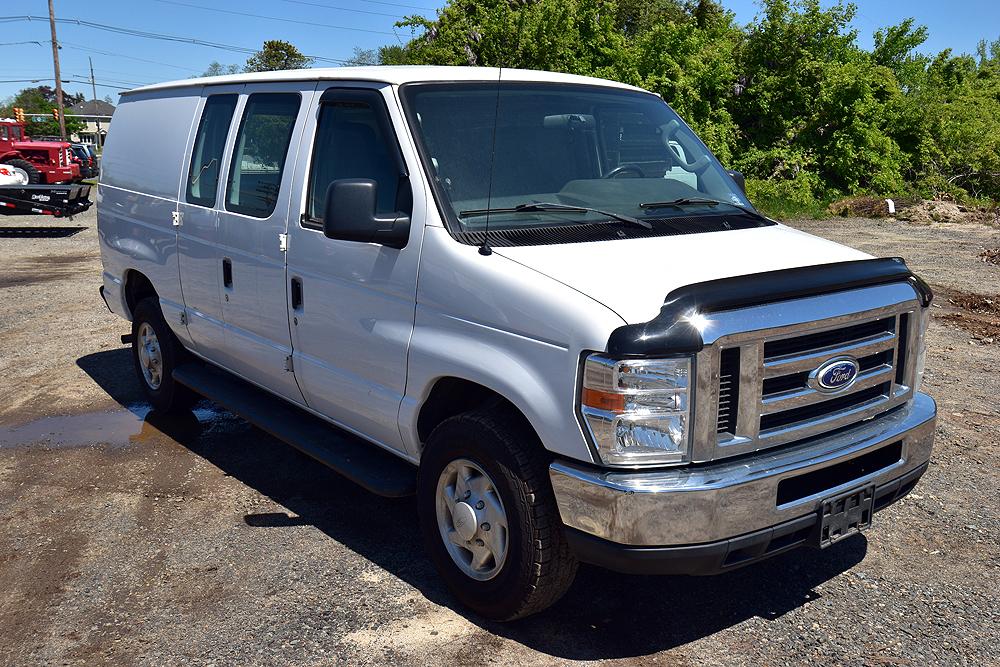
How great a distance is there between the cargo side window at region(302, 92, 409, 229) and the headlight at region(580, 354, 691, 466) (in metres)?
1.35

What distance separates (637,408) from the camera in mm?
3143

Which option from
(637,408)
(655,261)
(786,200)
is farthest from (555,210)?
(786,200)

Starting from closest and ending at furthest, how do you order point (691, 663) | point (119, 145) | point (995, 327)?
point (691, 663)
point (119, 145)
point (995, 327)

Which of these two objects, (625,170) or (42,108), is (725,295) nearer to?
(625,170)

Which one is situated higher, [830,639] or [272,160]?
[272,160]

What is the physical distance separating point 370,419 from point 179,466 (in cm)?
199

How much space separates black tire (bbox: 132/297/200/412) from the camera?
635 cm

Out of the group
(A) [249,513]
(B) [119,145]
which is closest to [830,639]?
(A) [249,513]

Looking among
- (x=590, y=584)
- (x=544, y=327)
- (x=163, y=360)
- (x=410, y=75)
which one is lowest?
(x=590, y=584)

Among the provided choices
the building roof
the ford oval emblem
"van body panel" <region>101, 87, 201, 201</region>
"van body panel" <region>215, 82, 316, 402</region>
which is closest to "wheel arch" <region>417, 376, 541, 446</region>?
"van body panel" <region>215, 82, 316, 402</region>

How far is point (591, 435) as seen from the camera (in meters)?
3.18

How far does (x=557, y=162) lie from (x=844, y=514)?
1999 mm

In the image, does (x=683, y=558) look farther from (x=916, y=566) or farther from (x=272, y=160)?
(x=272, y=160)

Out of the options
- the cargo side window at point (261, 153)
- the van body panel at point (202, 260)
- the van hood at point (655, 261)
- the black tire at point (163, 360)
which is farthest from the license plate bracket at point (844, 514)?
the black tire at point (163, 360)
